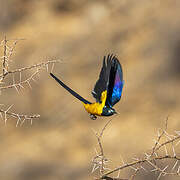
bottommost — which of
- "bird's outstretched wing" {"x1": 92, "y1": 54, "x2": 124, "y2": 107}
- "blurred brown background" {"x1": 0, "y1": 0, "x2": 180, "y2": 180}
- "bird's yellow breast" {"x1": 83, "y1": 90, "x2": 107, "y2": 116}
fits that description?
"bird's yellow breast" {"x1": 83, "y1": 90, "x2": 107, "y2": 116}

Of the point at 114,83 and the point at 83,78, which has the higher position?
the point at 83,78

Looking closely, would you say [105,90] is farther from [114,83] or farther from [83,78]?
[83,78]

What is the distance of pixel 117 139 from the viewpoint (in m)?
7.48

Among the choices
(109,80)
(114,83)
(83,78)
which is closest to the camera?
(109,80)

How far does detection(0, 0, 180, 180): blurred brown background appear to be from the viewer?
7355 mm

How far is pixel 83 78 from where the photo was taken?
25.1 feet

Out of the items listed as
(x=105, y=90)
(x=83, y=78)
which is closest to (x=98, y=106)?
(x=105, y=90)

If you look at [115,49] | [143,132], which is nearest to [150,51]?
[115,49]

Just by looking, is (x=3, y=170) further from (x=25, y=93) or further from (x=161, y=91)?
(x=161, y=91)

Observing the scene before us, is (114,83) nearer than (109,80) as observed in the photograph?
No

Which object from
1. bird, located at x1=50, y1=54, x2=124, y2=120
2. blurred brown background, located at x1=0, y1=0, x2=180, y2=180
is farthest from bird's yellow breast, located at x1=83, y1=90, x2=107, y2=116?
blurred brown background, located at x1=0, y1=0, x2=180, y2=180

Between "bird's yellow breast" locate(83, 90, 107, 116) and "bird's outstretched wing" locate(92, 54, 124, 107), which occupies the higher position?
"bird's outstretched wing" locate(92, 54, 124, 107)

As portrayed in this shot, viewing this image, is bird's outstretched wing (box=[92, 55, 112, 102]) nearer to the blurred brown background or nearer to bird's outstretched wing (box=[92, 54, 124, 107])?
bird's outstretched wing (box=[92, 54, 124, 107])

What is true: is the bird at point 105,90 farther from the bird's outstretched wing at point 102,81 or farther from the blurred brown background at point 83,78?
the blurred brown background at point 83,78
